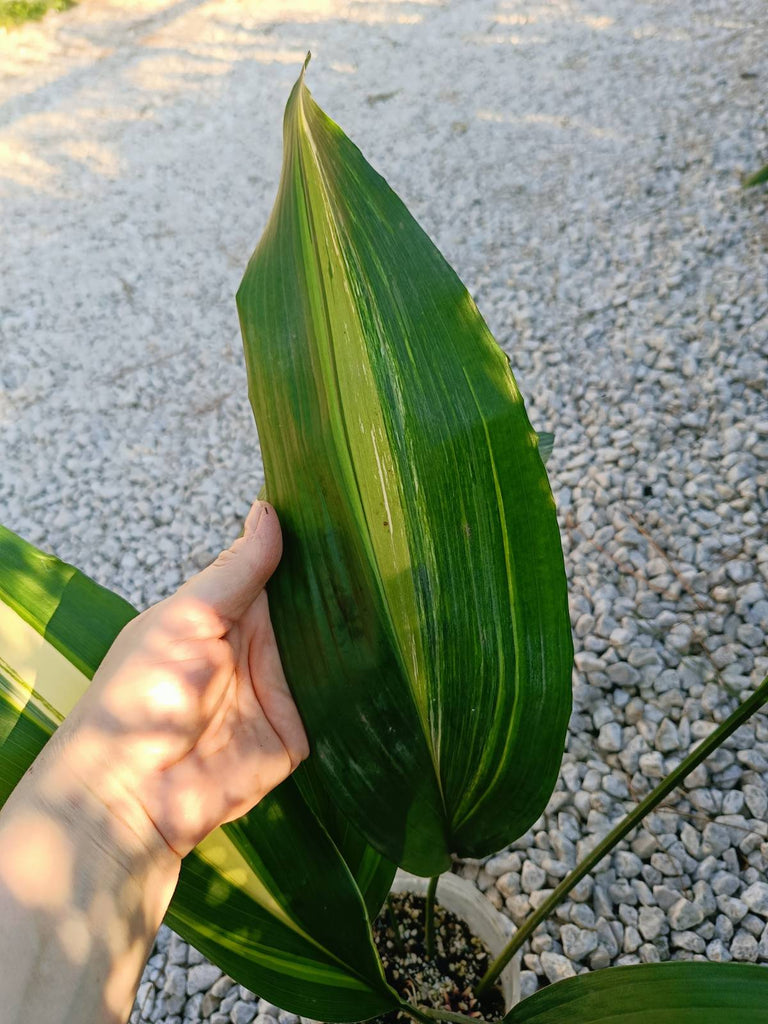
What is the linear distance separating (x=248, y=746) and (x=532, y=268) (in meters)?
1.59

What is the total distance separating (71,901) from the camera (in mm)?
538

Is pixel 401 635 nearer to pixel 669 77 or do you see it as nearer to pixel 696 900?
pixel 696 900

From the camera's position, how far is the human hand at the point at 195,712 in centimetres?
59

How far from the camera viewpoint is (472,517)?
568mm

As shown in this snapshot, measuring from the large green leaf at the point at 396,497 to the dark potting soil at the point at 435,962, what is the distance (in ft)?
1.18

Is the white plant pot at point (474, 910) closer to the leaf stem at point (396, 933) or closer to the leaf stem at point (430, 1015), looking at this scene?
the leaf stem at point (396, 933)

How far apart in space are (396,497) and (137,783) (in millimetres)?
292

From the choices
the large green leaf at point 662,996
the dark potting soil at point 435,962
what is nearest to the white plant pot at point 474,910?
the dark potting soil at point 435,962

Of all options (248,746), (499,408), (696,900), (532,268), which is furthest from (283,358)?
(532,268)

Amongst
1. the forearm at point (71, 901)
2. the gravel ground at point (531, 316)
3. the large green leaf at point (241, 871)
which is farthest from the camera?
the gravel ground at point (531, 316)

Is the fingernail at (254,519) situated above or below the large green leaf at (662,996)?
above

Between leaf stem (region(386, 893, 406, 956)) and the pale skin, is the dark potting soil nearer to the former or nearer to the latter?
leaf stem (region(386, 893, 406, 956))

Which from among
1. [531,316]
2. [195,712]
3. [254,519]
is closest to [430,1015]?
[195,712]

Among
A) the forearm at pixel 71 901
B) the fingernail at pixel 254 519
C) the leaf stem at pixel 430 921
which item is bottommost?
the leaf stem at pixel 430 921
